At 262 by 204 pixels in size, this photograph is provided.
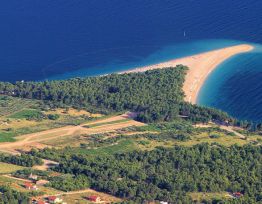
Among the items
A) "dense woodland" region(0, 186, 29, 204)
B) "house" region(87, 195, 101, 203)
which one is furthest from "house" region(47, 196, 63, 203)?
"house" region(87, 195, 101, 203)

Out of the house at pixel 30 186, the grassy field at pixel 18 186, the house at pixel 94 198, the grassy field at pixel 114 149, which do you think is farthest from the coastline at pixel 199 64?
the house at pixel 30 186

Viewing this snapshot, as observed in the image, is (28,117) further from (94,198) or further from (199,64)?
(199,64)

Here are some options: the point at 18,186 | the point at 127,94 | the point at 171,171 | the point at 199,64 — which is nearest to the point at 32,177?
the point at 18,186

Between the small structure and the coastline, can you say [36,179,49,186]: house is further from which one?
the coastline

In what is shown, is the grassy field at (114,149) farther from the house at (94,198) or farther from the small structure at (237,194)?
the small structure at (237,194)

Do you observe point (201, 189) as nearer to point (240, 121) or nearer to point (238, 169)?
point (238, 169)

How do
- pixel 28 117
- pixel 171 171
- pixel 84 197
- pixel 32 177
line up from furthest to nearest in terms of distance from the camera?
pixel 28 117, pixel 171 171, pixel 32 177, pixel 84 197
